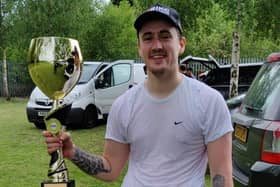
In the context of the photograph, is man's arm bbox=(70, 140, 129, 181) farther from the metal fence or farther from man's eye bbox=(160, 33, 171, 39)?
the metal fence

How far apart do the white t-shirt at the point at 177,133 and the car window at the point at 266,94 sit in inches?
80.7

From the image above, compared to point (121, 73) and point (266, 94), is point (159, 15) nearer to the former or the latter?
point (266, 94)

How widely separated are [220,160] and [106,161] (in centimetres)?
60

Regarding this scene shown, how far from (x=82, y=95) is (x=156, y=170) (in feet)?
32.1

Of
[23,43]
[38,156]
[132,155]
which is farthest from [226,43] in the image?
[132,155]

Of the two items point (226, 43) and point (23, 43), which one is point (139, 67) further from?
point (226, 43)

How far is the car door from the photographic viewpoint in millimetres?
12438

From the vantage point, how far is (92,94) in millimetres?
12211

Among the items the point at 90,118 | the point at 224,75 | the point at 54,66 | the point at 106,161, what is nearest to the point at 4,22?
the point at 90,118

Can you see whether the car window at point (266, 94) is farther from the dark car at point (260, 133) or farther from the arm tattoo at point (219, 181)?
the arm tattoo at point (219, 181)

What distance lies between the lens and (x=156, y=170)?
2205 mm

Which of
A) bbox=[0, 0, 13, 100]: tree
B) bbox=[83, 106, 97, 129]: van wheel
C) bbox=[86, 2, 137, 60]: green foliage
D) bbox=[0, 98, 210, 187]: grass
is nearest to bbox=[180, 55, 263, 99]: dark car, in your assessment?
bbox=[0, 98, 210, 187]: grass

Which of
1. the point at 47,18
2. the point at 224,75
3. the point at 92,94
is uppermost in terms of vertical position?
the point at 47,18

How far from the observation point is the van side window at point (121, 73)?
1291 cm
